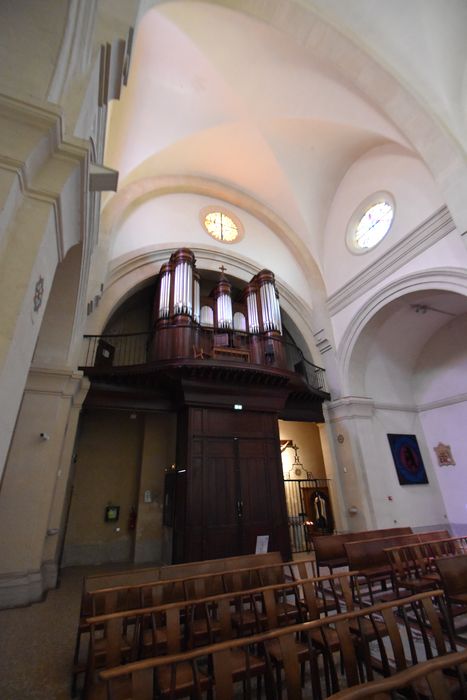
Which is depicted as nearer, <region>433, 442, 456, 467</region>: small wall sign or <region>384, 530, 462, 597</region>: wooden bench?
<region>384, 530, 462, 597</region>: wooden bench

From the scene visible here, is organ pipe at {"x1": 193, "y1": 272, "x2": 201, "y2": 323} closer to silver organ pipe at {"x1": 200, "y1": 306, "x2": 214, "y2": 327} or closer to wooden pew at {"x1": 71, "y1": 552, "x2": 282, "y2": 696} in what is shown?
silver organ pipe at {"x1": 200, "y1": 306, "x2": 214, "y2": 327}

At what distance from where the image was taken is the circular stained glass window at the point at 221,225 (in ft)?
33.1

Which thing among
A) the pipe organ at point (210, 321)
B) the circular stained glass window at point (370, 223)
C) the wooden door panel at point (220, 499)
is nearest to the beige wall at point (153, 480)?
the wooden door panel at point (220, 499)

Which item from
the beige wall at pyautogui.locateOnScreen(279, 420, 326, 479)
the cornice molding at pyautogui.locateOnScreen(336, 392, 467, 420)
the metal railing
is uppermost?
the metal railing

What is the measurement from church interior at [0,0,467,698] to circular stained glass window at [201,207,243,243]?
68mm

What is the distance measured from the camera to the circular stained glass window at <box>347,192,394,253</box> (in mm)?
8312

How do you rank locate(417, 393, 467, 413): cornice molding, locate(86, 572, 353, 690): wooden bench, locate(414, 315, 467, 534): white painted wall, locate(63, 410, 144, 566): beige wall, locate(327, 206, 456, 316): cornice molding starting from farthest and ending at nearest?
locate(417, 393, 467, 413): cornice molding, locate(414, 315, 467, 534): white painted wall, locate(63, 410, 144, 566): beige wall, locate(327, 206, 456, 316): cornice molding, locate(86, 572, 353, 690): wooden bench

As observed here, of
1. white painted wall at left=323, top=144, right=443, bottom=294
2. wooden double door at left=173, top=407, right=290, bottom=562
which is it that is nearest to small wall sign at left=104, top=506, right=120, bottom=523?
wooden double door at left=173, top=407, right=290, bottom=562

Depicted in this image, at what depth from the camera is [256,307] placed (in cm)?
876

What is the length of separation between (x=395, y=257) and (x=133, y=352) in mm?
7313

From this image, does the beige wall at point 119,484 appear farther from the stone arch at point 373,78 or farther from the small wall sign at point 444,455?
the stone arch at point 373,78

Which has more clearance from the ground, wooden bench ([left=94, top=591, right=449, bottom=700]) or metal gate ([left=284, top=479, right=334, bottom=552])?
metal gate ([left=284, top=479, right=334, bottom=552])

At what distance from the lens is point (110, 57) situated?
3117mm

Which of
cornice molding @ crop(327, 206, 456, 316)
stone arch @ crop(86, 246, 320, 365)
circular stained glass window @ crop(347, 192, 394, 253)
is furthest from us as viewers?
circular stained glass window @ crop(347, 192, 394, 253)
